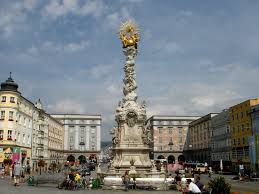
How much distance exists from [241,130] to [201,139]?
41435mm

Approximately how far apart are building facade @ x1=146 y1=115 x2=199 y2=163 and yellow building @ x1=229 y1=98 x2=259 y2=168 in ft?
188

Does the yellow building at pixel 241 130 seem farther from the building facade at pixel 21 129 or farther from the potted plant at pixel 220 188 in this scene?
the potted plant at pixel 220 188

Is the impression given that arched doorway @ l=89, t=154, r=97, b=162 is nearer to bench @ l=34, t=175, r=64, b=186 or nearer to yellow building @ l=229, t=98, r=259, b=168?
yellow building @ l=229, t=98, r=259, b=168

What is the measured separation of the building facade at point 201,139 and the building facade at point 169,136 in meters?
4.26

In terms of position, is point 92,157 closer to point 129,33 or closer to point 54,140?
point 54,140

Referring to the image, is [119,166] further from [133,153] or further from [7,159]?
[7,159]

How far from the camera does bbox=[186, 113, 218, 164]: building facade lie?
111 metres

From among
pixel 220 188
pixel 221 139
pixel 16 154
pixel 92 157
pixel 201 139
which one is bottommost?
pixel 220 188

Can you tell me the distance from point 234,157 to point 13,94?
50939 mm

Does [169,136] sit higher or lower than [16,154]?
higher

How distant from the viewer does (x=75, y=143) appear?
5640 inches

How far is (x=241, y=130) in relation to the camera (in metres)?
80.1

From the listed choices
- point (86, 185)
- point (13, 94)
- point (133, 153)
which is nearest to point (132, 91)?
point (133, 153)

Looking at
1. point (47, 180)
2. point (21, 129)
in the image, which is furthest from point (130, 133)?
point (21, 129)
